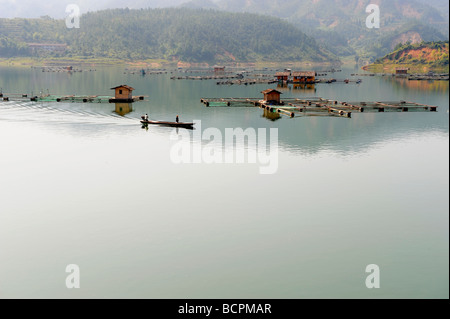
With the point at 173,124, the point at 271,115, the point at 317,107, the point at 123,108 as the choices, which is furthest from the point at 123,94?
the point at 317,107

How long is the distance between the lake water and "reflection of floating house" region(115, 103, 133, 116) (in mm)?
25250

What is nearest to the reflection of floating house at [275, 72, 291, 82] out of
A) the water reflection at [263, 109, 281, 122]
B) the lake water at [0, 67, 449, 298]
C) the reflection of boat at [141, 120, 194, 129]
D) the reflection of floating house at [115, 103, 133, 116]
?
the water reflection at [263, 109, 281, 122]

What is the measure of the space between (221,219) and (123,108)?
220ft

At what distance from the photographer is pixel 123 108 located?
323 ft

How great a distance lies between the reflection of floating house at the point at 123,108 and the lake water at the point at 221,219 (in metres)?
25.2

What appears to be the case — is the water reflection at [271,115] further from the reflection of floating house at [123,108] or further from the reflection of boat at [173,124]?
the reflection of floating house at [123,108]

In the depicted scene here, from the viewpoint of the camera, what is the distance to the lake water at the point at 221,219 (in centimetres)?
2802

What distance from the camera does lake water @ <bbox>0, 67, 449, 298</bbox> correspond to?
28.0 meters

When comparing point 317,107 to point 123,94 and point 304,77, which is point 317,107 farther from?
point 304,77

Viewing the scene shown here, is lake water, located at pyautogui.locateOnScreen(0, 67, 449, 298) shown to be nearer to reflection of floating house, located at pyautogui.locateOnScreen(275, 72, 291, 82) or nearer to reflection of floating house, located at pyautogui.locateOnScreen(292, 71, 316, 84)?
reflection of floating house, located at pyautogui.locateOnScreen(275, 72, 291, 82)

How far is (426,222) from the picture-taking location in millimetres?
37031
